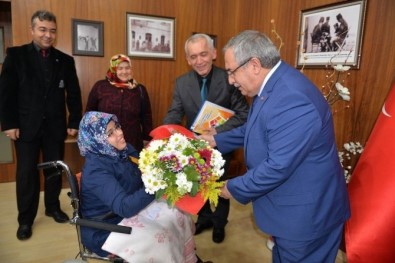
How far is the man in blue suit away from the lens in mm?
1227

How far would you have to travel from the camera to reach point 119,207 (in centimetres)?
142

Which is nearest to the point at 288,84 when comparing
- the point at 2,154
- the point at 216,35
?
the point at 216,35

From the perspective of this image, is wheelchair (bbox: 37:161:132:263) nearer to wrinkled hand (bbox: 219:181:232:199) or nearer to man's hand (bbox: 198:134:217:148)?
wrinkled hand (bbox: 219:181:232:199)

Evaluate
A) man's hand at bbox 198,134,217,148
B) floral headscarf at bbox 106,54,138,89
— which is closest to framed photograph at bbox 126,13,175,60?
floral headscarf at bbox 106,54,138,89

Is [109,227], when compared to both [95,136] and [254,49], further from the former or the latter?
[254,49]

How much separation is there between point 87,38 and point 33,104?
121cm

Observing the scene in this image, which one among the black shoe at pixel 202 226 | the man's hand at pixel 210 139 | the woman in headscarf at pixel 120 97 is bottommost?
the black shoe at pixel 202 226

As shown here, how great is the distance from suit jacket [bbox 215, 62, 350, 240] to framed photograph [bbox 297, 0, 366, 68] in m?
1.47

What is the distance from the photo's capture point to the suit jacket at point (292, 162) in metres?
1.22

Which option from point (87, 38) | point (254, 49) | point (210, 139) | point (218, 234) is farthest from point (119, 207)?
point (87, 38)

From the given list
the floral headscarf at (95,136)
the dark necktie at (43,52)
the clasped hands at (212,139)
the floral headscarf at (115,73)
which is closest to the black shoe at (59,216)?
the floral headscarf at (115,73)

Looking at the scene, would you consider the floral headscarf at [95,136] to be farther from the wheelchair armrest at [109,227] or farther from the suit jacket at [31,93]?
the suit jacket at [31,93]

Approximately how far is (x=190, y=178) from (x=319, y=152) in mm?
561

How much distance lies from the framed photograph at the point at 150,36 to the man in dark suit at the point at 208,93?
4.40ft
